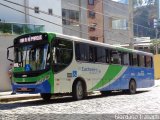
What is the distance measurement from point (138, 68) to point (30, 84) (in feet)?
37.2

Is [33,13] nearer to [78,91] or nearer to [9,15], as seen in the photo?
[9,15]

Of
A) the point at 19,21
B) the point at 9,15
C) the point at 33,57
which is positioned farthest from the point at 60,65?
the point at 19,21

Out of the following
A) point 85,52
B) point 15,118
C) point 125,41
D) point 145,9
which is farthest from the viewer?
point 145,9

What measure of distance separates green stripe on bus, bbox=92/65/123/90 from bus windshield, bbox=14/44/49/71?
180 inches

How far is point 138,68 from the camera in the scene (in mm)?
26375

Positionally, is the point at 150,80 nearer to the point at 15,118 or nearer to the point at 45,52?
the point at 45,52

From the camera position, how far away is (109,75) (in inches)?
872

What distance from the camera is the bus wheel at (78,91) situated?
1842 cm

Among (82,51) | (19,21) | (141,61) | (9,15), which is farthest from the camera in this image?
(19,21)

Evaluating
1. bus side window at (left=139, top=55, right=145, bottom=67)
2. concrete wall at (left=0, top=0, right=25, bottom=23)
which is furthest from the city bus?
concrete wall at (left=0, top=0, right=25, bottom=23)

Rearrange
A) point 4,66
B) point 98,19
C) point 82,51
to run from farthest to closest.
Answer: point 98,19
point 4,66
point 82,51

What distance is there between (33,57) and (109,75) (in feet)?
21.1

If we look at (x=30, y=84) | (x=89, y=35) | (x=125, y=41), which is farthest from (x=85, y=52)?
(x=125, y=41)

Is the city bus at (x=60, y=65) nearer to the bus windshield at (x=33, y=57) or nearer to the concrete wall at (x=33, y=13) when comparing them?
the bus windshield at (x=33, y=57)
